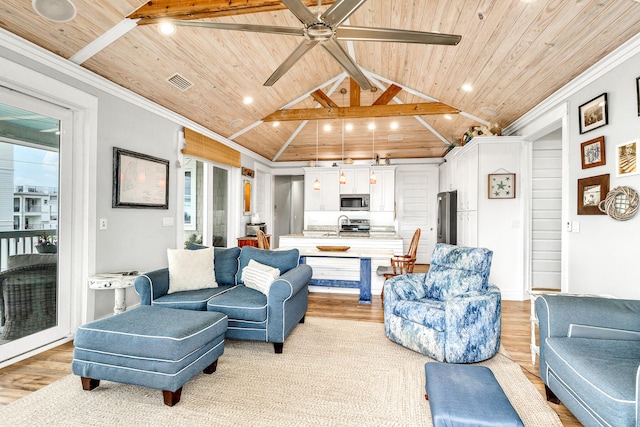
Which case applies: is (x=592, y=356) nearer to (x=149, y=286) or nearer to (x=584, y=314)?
(x=584, y=314)

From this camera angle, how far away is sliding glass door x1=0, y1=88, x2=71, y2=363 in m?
2.66

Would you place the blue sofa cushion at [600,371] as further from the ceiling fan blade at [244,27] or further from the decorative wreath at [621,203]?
the ceiling fan blade at [244,27]

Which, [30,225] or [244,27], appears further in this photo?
[30,225]

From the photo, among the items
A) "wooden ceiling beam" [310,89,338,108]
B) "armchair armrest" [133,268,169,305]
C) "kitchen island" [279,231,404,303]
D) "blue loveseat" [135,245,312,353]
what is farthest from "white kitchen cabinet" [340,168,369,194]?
"armchair armrest" [133,268,169,305]

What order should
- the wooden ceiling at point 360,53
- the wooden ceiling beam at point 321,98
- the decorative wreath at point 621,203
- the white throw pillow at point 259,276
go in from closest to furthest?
the decorative wreath at point 621,203 → the wooden ceiling at point 360,53 → the white throw pillow at point 259,276 → the wooden ceiling beam at point 321,98

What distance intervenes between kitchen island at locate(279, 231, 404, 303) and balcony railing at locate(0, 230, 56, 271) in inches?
114

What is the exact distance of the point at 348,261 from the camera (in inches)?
196

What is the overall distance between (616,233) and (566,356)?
1510mm

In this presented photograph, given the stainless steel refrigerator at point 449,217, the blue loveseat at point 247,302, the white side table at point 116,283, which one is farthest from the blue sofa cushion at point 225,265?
the stainless steel refrigerator at point 449,217

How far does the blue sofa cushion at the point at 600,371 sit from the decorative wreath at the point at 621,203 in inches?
43.5

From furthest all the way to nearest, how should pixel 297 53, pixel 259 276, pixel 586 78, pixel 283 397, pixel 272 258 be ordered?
1. pixel 272 258
2. pixel 259 276
3. pixel 586 78
4. pixel 297 53
5. pixel 283 397

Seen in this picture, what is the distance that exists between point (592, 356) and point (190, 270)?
320 centimetres

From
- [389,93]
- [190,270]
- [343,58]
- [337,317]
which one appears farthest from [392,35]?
[389,93]

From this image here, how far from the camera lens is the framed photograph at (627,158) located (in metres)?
2.51
